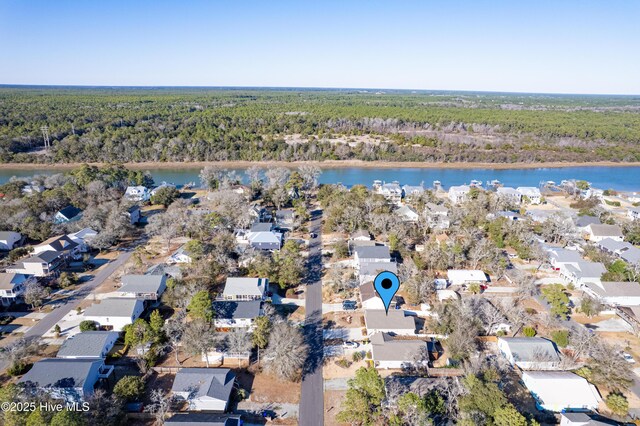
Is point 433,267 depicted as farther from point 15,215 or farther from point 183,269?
point 15,215

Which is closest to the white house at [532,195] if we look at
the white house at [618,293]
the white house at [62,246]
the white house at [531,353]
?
the white house at [618,293]

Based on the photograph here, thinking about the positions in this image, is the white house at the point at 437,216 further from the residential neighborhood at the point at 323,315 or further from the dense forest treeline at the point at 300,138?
the dense forest treeline at the point at 300,138

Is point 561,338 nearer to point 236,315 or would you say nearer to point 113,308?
point 236,315

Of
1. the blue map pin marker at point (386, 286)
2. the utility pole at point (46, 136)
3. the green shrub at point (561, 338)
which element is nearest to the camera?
the green shrub at point (561, 338)

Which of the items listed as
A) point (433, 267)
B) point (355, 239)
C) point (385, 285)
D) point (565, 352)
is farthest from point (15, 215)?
point (565, 352)

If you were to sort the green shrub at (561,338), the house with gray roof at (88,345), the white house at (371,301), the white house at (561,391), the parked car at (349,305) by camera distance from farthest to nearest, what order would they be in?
the parked car at (349,305), the white house at (371,301), the green shrub at (561,338), the house with gray roof at (88,345), the white house at (561,391)
